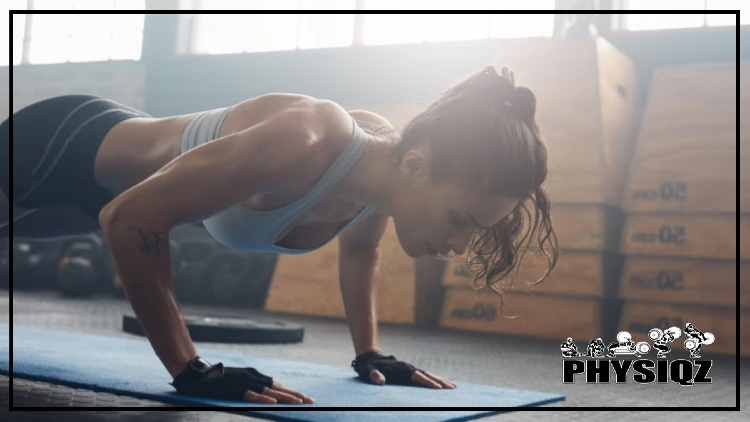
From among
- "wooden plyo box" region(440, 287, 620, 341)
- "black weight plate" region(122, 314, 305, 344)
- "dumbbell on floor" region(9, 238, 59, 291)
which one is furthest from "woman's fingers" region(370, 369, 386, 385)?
"dumbbell on floor" region(9, 238, 59, 291)

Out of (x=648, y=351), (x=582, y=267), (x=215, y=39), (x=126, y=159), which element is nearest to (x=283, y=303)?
(x=582, y=267)

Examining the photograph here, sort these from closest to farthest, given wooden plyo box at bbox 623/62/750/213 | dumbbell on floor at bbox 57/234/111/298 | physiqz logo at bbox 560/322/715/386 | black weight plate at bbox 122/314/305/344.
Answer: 1. physiqz logo at bbox 560/322/715/386
2. black weight plate at bbox 122/314/305/344
3. wooden plyo box at bbox 623/62/750/213
4. dumbbell on floor at bbox 57/234/111/298

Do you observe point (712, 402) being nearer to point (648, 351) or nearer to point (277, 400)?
point (277, 400)

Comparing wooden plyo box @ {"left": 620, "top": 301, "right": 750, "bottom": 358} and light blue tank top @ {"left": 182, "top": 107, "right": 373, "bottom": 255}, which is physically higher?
light blue tank top @ {"left": 182, "top": 107, "right": 373, "bottom": 255}

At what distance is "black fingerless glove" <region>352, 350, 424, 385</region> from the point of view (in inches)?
56.2

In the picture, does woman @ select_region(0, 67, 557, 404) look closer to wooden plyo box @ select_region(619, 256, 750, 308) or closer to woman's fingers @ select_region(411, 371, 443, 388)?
woman's fingers @ select_region(411, 371, 443, 388)

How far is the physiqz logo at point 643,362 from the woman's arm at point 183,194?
98 centimetres

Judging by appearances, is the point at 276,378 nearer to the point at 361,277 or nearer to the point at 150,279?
the point at 361,277

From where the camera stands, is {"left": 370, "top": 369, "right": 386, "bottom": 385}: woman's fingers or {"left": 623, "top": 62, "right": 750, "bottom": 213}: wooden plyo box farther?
{"left": 623, "top": 62, "right": 750, "bottom": 213}: wooden plyo box

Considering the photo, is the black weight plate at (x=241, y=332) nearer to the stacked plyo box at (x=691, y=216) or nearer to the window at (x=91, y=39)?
the stacked plyo box at (x=691, y=216)

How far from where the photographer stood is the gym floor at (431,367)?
1.10 m

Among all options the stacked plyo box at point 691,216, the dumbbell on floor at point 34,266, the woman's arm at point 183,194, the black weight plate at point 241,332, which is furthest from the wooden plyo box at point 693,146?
the dumbbell on floor at point 34,266

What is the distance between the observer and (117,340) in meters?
1.99

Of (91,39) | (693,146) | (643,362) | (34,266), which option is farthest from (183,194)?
(91,39)
